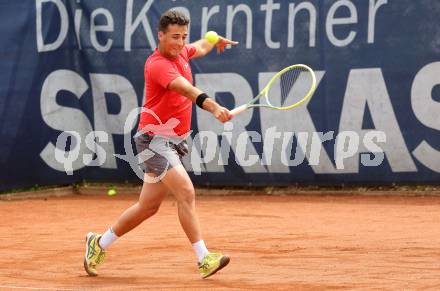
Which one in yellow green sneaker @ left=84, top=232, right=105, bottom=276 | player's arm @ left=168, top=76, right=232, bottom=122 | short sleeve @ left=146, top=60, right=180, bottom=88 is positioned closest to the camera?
player's arm @ left=168, top=76, right=232, bottom=122

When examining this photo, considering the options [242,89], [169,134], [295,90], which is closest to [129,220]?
[169,134]

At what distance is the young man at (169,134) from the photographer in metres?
5.73

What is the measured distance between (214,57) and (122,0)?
1359 millimetres

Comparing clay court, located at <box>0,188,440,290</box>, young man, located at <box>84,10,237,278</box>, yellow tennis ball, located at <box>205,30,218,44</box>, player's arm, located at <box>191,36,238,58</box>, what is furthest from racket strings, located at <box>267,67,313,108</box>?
young man, located at <box>84,10,237,278</box>

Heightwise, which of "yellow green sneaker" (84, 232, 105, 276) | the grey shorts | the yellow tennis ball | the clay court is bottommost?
the clay court

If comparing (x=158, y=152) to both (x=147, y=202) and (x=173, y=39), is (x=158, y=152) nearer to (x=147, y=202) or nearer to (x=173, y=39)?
(x=147, y=202)

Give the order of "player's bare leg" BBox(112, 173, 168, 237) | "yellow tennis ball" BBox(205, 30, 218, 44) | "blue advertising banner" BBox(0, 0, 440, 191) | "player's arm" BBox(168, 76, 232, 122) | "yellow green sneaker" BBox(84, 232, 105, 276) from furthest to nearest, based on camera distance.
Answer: "blue advertising banner" BBox(0, 0, 440, 191), "yellow tennis ball" BBox(205, 30, 218, 44), "yellow green sneaker" BBox(84, 232, 105, 276), "player's bare leg" BBox(112, 173, 168, 237), "player's arm" BBox(168, 76, 232, 122)

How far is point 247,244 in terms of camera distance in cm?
746

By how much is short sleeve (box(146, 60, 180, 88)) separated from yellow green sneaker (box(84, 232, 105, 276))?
1168mm

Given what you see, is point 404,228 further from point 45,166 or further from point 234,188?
point 45,166

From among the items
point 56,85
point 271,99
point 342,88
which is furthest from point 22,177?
point 342,88

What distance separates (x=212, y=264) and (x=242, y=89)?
16.8 ft

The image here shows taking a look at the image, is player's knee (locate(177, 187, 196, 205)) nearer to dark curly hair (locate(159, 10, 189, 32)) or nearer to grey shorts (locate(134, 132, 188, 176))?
grey shorts (locate(134, 132, 188, 176))

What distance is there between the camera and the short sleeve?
569cm
